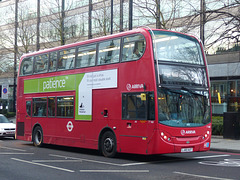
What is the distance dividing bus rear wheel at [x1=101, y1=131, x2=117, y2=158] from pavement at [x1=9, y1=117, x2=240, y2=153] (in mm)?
5526

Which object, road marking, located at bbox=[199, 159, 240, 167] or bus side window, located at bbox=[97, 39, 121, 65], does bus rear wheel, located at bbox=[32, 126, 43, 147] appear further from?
road marking, located at bbox=[199, 159, 240, 167]

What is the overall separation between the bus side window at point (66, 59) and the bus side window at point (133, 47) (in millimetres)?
3324

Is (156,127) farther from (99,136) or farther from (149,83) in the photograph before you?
(99,136)

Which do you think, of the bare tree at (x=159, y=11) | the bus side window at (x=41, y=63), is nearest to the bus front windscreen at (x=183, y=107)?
the bus side window at (x=41, y=63)

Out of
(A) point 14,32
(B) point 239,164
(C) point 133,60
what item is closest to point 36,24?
(A) point 14,32

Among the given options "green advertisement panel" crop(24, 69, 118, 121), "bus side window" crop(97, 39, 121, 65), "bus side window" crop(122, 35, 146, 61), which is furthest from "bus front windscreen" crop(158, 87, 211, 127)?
"bus side window" crop(97, 39, 121, 65)

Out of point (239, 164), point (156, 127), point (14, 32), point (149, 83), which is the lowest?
point (239, 164)

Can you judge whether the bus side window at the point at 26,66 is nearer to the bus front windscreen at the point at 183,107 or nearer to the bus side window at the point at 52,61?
the bus side window at the point at 52,61

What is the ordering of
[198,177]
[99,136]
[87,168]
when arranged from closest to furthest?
[198,177]
[87,168]
[99,136]

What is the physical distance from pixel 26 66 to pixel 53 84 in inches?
115

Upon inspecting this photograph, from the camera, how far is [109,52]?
558 inches

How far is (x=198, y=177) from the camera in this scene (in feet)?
31.4

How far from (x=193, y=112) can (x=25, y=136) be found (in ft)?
31.5

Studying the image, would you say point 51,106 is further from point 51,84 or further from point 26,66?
point 26,66
